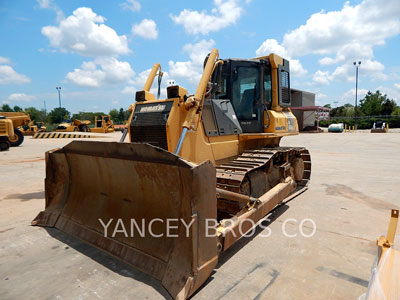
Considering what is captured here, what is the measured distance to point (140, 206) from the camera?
337 cm

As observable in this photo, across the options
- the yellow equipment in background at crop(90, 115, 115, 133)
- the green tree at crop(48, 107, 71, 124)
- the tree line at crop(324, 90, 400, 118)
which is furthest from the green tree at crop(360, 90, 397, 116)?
the green tree at crop(48, 107, 71, 124)

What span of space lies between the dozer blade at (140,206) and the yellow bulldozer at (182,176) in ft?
0.04

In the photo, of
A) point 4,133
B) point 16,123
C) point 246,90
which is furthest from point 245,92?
point 16,123

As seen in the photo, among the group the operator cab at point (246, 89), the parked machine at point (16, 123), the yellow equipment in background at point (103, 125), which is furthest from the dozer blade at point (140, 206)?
the yellow equipment in background at point (103, 125)

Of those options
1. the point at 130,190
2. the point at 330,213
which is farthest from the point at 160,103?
the point at 330,213

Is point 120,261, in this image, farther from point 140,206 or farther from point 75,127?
point 75,127

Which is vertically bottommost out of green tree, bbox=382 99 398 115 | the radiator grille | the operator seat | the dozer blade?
the dozer blade

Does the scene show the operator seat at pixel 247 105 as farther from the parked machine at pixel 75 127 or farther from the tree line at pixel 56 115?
the tree line at pixel 56 115

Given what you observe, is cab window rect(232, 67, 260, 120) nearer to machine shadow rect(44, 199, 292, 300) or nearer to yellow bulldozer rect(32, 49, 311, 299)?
yellow bulldozer rect(32, 49, 311, 299)

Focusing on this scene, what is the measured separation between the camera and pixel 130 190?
11.4 feet

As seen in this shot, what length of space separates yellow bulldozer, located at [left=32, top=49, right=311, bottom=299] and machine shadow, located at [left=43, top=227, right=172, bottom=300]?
→ 0.07 metres

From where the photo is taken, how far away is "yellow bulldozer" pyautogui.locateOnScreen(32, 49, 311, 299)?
2.73 meters

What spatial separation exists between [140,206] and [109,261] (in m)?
0.73

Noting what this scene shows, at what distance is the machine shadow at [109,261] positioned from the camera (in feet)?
9.11
